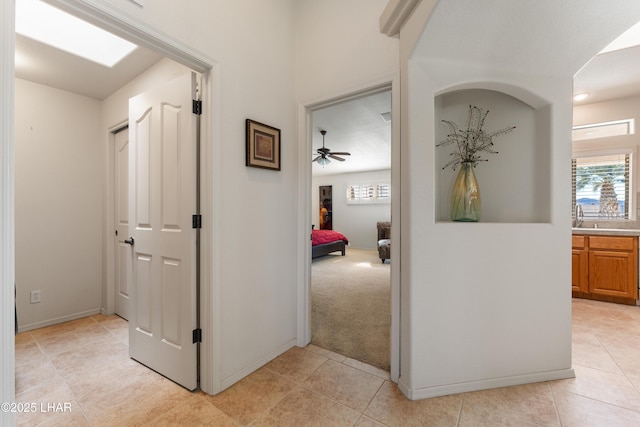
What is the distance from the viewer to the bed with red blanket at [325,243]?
6.04m

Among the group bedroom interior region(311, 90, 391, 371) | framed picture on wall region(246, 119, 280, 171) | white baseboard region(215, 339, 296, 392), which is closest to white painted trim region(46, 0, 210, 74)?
framed picture on wall region(246, 119, 280, 171)

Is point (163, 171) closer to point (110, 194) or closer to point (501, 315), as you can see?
point (110, 194)

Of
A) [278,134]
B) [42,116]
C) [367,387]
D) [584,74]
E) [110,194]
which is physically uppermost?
[584,74]

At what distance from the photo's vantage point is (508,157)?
1936mm

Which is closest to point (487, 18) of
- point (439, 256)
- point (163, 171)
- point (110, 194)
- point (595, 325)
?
point (439, 256)

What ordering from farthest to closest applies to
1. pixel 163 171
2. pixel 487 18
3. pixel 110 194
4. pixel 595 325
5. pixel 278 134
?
1. pixel 110 194
2. pixel 595 325
3. pixel 278 134
4. pixel 163 171
5. pixel 487 18

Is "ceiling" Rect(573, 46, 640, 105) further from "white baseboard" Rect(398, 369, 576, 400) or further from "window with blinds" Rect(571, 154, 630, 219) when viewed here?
"white baseboard" Rect(398, 369, 576, 400)

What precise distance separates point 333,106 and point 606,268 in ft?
12.7

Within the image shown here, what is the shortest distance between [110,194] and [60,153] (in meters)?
0.61

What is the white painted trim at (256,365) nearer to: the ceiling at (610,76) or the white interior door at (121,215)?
the white interior door at (121,215)

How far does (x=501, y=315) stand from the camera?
173 cm

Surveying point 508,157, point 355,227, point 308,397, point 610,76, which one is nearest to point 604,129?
point 610,76

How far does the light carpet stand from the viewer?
2246 mm

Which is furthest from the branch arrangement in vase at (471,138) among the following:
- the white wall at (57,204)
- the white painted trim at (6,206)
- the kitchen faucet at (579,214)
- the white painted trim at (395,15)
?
the white wall at (57,204)
